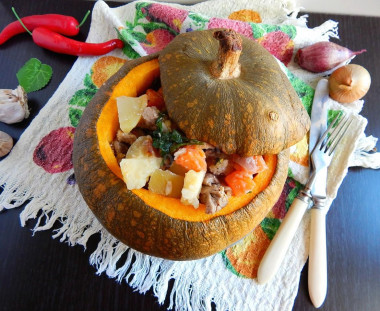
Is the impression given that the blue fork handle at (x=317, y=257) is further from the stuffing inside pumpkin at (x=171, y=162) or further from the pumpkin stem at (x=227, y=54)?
Result: the pumpkin stem at (x=227, y=54)

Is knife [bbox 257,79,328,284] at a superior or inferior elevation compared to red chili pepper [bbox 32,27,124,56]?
inferior

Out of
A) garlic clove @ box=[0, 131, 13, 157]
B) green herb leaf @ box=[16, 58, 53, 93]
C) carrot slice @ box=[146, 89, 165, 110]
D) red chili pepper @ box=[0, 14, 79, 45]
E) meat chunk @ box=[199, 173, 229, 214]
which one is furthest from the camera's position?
red chili pepper @ box=[0, 14, 79, 45]

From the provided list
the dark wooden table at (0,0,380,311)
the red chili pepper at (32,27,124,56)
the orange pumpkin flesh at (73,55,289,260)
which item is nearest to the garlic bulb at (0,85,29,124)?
the dark wooden table at (0,0,380,311)

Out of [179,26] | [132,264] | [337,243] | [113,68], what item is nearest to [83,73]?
[113,68]

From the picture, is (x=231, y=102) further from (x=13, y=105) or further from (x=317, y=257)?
(x=13, y=105)

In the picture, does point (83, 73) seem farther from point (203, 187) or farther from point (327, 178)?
point (327, 178)

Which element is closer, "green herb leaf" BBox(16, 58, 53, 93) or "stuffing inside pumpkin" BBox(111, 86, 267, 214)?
"stuffing inside pumpkin" BBox(111, 86, 267, 214)

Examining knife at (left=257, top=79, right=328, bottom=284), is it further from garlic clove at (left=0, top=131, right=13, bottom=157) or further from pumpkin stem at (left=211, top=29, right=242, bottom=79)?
garlic clove at (left=0, top=131, right=13, bottom=157)

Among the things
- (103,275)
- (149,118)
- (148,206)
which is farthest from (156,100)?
(103,275)
